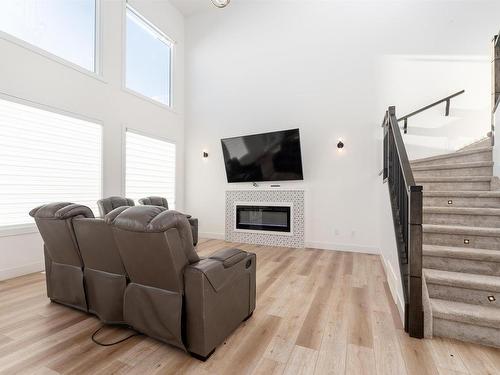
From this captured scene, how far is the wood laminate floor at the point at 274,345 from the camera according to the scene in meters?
1.55

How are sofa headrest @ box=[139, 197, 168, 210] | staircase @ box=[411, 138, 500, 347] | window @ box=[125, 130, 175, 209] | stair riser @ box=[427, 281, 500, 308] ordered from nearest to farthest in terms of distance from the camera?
staircase @ box=[411, 138, 500, 347] < stair riser @ box=[427, 281, 500, 308] < sofa headrest @ box=[139, 197, 168, 210] < window @ box=[125, 130, 175, 209]

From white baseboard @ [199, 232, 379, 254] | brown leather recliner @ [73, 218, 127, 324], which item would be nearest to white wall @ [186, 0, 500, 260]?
white baseboard @ [199, 232, 379, 254]

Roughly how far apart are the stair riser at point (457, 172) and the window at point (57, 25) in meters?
5.46

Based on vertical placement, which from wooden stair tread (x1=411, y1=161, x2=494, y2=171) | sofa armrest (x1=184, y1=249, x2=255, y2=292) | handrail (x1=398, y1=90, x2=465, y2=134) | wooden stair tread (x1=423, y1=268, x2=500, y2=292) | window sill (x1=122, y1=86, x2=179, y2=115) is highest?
window sill (x1=122, y1=86, x2=179, y2=115)

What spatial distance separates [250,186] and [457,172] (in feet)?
11.6

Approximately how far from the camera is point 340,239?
4676 millimetres

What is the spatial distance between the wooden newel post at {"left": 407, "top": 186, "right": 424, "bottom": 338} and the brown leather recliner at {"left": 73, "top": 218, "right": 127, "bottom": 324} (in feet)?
7.08

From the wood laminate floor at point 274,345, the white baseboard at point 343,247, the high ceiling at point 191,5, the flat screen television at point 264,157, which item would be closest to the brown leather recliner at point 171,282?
the wood laminate floor at point 274,345

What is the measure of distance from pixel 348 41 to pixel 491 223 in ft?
13.0

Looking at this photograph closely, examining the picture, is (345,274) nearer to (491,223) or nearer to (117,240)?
(491,223)

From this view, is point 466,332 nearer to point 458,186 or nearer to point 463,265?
point 463,265

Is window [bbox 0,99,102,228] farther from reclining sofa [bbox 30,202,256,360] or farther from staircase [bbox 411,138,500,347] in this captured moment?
staircase [bbox 411,138,500,347]

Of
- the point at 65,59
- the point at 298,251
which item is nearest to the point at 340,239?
the point at 298,251

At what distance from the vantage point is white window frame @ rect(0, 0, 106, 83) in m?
3.26
